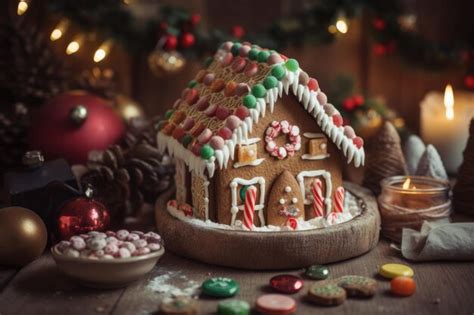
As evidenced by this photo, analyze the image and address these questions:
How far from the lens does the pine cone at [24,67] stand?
8.50ft

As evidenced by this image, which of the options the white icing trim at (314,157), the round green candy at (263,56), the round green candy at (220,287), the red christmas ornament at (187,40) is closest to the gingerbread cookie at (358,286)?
the round green candy at (220,287)

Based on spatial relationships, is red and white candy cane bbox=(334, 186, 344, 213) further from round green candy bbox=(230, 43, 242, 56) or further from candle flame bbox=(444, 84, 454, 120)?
candle flame bbox=(444, 84, 454, 120)

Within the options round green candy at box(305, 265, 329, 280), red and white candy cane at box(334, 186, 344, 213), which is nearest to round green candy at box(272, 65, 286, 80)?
red and white candy cane at box(334, 186, 344, 213)

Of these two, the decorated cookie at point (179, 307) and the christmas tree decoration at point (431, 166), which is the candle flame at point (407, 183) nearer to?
the christmas tree decoration at point (431, 166)

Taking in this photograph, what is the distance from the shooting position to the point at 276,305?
4.60ft

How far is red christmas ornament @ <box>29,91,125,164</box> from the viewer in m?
2.26

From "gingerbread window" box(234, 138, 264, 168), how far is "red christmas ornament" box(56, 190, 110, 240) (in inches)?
14.5

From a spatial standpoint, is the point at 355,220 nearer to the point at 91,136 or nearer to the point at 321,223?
the point at 321,223

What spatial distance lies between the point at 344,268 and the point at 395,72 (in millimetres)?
1668

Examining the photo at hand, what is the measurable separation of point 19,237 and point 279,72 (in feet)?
2.29

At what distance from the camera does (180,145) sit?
1.77m

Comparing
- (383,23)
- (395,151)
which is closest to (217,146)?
(395,151)

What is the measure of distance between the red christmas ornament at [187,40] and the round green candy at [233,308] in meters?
1.49

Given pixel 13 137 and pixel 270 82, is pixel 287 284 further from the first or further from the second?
pixel 13 137
